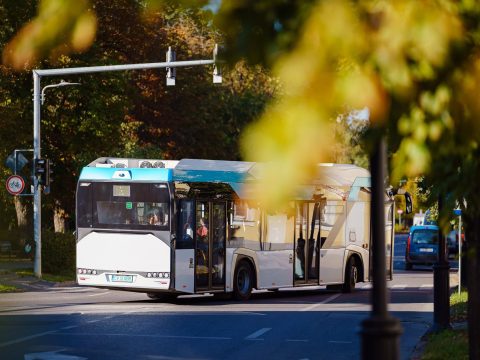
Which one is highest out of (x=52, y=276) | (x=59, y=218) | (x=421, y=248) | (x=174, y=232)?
(x=59, y=218)

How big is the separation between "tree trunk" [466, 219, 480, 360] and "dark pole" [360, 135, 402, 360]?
3.95 meters

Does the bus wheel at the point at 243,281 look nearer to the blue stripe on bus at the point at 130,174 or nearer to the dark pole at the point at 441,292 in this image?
the blue stripe on bus at the point at 130,174

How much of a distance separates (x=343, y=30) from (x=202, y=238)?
21.7 metres

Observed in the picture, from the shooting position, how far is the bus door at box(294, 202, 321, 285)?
28.2 metres

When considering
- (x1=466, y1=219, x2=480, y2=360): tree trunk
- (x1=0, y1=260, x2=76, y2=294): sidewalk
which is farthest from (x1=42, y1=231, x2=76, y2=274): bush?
(x1=466, y1=219, x2=480, y2=360): tree trunk

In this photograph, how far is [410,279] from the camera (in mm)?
40906

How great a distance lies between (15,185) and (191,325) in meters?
14.9

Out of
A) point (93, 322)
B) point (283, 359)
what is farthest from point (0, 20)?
point (283, 359)

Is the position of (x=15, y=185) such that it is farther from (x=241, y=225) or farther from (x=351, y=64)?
(x=351, y=64)

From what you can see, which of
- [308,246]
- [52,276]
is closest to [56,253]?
[52,276]

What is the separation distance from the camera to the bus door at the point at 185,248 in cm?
2448

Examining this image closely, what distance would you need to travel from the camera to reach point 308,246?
2859 centimetres

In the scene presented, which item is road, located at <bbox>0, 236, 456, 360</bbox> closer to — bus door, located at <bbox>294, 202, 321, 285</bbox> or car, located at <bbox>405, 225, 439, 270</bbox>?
bus door, located at <bbox>294, 202, 321, 285</bbox>

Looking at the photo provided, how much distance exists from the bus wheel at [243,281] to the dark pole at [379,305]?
20.2 m
